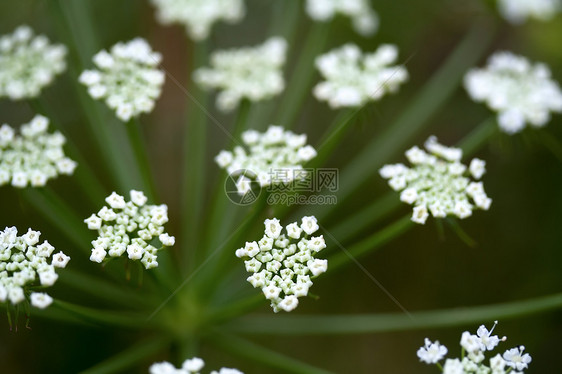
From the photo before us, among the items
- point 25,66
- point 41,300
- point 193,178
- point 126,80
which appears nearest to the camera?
point 41,300

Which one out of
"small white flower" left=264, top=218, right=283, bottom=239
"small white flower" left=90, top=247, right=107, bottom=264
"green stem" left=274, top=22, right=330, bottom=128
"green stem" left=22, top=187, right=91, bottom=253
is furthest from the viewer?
"green stem" left=274, top=22, right=330, bottom=128

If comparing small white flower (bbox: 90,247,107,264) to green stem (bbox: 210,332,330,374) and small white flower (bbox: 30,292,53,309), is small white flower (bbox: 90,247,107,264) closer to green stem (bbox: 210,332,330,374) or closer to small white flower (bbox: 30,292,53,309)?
small white flower (bbox: 30,292,53,309)

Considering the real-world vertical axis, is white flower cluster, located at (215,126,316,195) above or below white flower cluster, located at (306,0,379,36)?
below

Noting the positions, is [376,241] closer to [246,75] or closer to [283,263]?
[283,263]

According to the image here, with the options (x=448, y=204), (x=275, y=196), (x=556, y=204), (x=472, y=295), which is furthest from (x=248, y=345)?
(x=556, y=204)

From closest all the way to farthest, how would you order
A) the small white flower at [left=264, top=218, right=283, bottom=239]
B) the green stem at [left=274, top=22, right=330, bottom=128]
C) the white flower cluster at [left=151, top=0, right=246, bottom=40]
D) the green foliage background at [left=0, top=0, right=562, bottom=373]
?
the small white flower at [left=264, top=218, right=283, bottom=239] < the green stem at [left=274, top=22, right=330, bottom=128] < the white flower cluster at [left=151, top=0, right=246, bottom=40] < the green foliage background at [left=0, top=0, right=562, bottom=373]

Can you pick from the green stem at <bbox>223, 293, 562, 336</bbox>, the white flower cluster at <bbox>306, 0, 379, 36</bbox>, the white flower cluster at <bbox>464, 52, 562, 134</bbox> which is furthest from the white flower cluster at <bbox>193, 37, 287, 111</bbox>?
the green stem at <bbox>223, 293, 562, 336</bbox>

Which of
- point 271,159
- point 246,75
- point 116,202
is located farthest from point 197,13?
point 116,202
